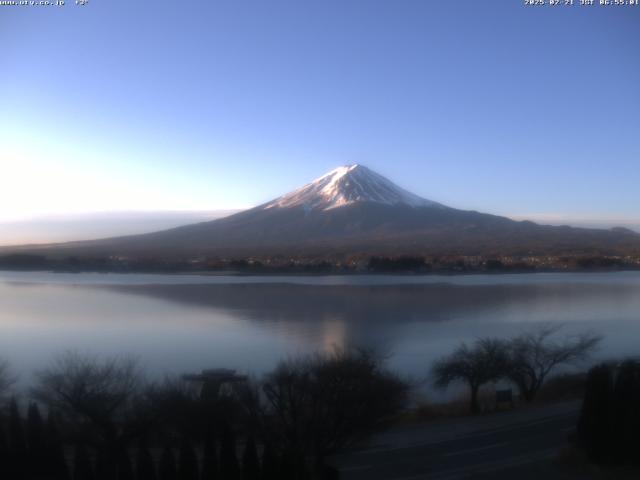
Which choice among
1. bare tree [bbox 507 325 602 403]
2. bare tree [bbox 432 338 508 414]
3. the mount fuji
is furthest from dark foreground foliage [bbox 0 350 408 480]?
the mount fuji

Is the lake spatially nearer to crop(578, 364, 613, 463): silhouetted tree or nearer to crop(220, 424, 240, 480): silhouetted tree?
crop(578, 364, 613, 463): silhouetted tree

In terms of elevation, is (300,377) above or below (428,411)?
above

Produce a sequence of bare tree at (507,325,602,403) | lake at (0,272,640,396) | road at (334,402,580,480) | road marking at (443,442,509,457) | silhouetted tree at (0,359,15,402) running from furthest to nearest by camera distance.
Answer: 1. lake at (0,272,640,396)
2. bare tree at (507,325,602,403)
3. silhouetted tree at (0,359,15,402)
4. road marking at (443,442,509,457)
5. road at (334,402,580,480)

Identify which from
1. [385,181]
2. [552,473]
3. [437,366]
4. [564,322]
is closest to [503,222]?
[385,181]

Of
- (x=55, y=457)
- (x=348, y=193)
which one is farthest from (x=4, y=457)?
(x=348, y=193)

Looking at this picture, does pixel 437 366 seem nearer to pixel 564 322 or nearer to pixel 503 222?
pixel 564 322

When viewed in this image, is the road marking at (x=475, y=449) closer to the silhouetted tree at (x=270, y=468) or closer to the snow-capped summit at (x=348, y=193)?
the silhouetted tree at (x=270, y=468)

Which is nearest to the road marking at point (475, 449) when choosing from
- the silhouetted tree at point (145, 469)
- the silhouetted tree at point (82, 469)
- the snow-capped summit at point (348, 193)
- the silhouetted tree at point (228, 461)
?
the silhouetted tree at point (228, 461)
